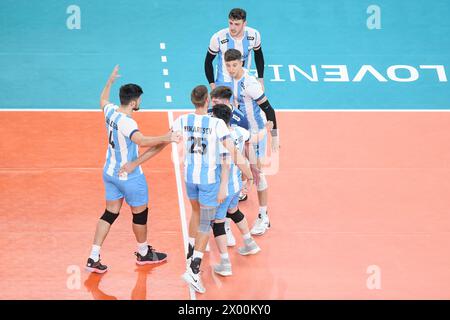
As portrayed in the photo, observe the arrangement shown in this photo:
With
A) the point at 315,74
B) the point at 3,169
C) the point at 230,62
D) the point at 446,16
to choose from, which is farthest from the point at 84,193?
the point at 446,16

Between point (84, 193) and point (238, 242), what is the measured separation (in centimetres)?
253

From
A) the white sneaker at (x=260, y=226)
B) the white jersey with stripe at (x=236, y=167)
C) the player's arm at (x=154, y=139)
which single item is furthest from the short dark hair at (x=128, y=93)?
the white sneaker at (x=260, y=226)

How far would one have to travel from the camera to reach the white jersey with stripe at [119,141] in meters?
8.80

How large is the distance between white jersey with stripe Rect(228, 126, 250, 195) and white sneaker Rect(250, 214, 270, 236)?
1.29m

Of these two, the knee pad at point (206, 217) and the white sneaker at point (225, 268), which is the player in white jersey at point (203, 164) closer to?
the knee pad at point (206, 217)

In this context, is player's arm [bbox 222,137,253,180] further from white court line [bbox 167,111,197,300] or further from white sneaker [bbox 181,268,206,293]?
white court line [bbox 167,111,197,300]

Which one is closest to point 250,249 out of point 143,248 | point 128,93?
point 143,248

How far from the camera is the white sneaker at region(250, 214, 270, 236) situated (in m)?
10.3

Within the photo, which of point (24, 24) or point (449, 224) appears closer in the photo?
point (449, 224)

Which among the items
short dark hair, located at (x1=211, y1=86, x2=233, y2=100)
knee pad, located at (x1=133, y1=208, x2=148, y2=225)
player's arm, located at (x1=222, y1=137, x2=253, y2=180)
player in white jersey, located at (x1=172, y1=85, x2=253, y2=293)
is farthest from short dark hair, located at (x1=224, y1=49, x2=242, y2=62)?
knee pad, located at (x1=133, y1=208, x2=148, y2=225)

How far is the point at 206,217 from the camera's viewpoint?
29.3 ft

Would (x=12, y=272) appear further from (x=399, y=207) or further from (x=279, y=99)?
(x=279, y=99)

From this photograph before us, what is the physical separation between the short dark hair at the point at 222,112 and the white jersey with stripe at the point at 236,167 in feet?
0.97

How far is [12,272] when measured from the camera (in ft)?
30.1
